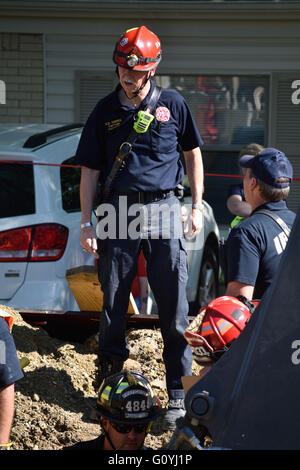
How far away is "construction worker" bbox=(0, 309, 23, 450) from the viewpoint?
3258mm

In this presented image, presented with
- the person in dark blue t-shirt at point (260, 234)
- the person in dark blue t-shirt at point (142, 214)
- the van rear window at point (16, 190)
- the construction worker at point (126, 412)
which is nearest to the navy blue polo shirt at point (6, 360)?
the construction worker at point (126, 412)

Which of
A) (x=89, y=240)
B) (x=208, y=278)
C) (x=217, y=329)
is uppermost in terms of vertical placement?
(x=89, y=240)

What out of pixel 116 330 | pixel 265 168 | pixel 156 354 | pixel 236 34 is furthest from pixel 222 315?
pixel 236 34

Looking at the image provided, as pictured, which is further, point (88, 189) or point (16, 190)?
point (16, 190)

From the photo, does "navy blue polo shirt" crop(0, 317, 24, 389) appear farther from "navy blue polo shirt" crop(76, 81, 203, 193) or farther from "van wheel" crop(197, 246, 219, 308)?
"van wheel" crop(197, 246, 219, 308)

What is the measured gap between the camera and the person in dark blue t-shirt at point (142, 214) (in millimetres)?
4387

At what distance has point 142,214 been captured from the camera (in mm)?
4402

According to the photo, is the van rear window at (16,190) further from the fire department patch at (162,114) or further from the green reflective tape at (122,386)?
the green reflective tape at (122,386)

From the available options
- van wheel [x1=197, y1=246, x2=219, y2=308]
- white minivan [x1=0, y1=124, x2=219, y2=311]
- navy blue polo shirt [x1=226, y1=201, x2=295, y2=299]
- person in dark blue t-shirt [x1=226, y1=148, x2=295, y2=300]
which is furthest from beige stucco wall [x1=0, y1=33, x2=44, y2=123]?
navy blue polo shirt [x1=226, y1=201, x2=295, y2=299]

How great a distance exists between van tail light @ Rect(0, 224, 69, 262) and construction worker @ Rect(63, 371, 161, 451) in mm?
2769

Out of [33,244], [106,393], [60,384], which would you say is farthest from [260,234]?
[33,244]

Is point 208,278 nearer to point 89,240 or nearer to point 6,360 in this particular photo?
point 89,240

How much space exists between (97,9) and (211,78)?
181 centimetres

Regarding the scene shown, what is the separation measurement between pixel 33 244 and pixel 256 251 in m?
2.50
